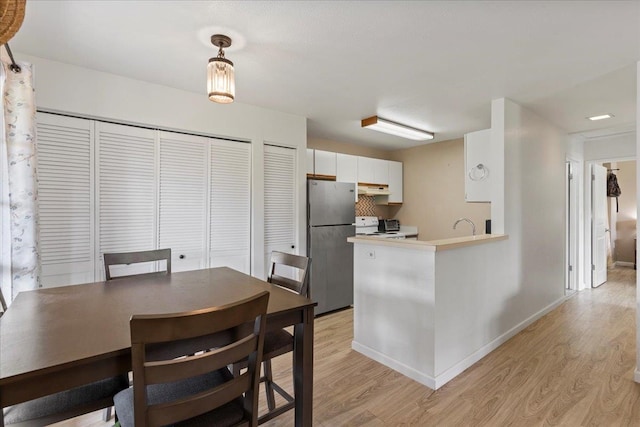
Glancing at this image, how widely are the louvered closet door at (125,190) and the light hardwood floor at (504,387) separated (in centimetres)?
120

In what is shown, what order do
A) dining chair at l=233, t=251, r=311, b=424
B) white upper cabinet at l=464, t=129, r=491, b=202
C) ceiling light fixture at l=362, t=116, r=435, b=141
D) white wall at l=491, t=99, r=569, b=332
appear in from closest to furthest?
dining chair at l=233, t=251, r=311, b=424
white wall at l=491, t=99, r=569, b=332
white upper cabinet at l=464, t=129, r=491, b=202
ceiling light fixture at l=362, t=116, r=435, b=141

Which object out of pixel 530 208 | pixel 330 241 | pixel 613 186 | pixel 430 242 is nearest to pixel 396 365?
pixel 430 242

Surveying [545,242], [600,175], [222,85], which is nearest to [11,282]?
[222,85]

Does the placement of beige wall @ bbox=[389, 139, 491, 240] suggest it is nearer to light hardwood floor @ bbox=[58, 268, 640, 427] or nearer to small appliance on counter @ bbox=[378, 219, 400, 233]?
small appliance on counter @ bbox=[378, 219, 400, 233]

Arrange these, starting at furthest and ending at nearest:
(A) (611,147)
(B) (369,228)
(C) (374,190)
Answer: (B) (369,228) → (C) (374,190) → (A) (611,147)

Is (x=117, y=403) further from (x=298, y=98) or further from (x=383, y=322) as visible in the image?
(x=298, y=98)

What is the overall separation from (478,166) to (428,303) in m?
1.67

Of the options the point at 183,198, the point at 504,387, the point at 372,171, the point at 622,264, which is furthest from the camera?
the point at 622,264

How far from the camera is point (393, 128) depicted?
3.82 metres

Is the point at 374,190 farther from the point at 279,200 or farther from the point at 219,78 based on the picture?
the point at 219,78

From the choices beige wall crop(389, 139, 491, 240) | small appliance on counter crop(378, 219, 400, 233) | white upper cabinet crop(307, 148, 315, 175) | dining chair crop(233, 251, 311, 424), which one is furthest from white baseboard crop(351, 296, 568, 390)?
small appliance on counter crop(378, 219, 400, 233)

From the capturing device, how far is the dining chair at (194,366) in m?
0.92

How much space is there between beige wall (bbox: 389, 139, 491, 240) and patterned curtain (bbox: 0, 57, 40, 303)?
472 cm

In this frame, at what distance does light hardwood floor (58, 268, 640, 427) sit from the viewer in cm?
188
